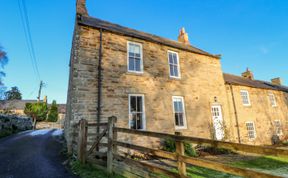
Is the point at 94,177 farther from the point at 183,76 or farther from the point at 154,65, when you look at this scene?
the point at 183,76

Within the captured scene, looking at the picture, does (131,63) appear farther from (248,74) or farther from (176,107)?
(248,74)

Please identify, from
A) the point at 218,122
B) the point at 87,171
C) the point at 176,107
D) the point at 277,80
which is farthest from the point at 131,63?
the point at 277,80

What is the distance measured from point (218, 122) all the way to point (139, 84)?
23.1 ft

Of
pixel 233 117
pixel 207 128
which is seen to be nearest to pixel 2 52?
pixel 207 128

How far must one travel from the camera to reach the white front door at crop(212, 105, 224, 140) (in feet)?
39.4

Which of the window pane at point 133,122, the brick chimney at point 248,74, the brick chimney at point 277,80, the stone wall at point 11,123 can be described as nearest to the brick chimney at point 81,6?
the window pane at point 133,122

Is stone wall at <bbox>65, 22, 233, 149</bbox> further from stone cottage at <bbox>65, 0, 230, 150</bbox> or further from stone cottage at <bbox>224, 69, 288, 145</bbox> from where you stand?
stone cottage at <bbox>224, 69, 288, 145</bbox>

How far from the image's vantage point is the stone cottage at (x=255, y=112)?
14188 mm

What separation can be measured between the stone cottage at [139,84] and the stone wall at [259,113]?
7.94 ft

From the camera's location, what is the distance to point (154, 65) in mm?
10406

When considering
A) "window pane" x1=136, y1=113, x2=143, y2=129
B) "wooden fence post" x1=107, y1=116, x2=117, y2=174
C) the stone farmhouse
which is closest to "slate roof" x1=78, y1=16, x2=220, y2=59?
the stone farmhouse

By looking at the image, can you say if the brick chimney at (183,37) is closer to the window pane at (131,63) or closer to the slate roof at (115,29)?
the slate roof at (115,29)

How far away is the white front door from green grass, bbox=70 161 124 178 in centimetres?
954

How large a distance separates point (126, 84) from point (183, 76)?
181 inches
